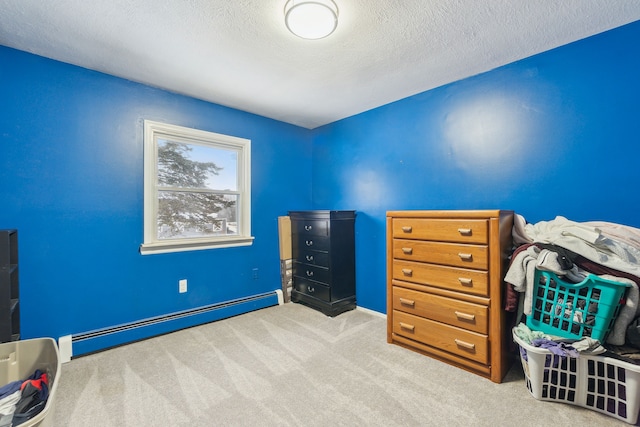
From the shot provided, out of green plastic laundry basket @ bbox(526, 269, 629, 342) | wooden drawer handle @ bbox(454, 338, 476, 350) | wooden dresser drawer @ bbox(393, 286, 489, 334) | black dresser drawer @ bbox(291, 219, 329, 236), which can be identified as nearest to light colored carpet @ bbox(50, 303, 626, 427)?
wooden drawer handle @ bbox(454, 338, 476, 350)

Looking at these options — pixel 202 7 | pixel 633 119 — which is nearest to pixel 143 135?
pixel 202 7

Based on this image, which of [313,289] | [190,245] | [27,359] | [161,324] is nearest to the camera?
[27,359]

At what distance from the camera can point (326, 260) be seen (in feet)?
9.53

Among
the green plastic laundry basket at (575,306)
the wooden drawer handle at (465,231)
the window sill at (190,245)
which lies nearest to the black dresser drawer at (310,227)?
the window sill at (190,245)

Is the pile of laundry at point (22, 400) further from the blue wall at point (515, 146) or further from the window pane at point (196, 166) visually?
the blue wall at point (515, 146)

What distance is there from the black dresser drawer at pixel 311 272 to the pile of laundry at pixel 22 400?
6.95 ft

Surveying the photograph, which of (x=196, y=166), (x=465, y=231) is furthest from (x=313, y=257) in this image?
(x=465, y=231)

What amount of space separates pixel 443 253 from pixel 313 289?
1.55 meters

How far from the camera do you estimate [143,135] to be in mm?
2361

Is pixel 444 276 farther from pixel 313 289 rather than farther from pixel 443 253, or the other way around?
pixel 313 289

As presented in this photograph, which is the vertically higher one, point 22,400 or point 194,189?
point 194,189

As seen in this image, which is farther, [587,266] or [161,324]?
[161,324]

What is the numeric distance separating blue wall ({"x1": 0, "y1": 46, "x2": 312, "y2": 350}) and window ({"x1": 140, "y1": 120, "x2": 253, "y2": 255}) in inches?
3.5

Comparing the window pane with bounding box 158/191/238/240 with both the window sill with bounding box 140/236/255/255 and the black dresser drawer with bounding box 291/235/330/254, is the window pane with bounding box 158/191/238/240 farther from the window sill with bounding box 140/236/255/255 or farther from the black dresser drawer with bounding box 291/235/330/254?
the black dresser drawer with bounding box 291/235/330/254
